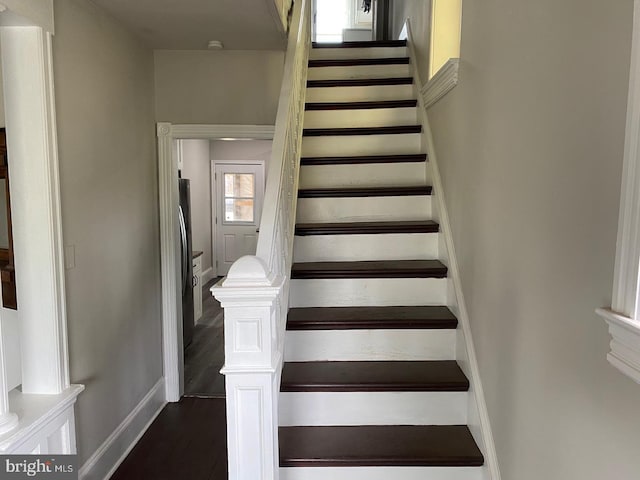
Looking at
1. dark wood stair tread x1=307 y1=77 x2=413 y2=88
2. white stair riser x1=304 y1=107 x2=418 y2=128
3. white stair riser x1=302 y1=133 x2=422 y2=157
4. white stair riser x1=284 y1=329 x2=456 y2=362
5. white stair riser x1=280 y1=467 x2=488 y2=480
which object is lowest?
white stair riser x1=280 y1=467 x2=488 y2=480

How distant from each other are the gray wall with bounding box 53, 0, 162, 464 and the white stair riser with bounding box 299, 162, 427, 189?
1086 millimetres

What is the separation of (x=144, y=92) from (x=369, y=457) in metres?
2.58

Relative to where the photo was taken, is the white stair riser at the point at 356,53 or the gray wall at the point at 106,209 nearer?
the gray wall at the point at 106,209

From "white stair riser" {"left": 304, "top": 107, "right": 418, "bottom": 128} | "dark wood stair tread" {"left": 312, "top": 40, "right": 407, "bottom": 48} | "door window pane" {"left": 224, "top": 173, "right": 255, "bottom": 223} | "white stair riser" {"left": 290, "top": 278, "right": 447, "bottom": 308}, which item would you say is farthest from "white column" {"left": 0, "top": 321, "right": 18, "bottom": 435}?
"door window pane" {"left": 224, "top": 173, "right": 255, "bottom": 223}

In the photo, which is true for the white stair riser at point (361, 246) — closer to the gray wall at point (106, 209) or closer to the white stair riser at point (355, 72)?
the gray wall at point (106, 209)

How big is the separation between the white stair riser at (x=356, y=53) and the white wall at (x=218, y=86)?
107 centimetres

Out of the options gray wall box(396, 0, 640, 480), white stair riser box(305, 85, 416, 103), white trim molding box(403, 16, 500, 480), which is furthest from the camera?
white stair riser box(305, 85, 416, 103)

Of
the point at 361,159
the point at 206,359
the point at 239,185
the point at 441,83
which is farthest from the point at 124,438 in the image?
the point at 239,185

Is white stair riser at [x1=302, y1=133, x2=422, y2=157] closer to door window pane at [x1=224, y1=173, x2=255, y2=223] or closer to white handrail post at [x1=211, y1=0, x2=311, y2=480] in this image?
white handrail post at [x1=211, y1=0, x2=311, y2=480]

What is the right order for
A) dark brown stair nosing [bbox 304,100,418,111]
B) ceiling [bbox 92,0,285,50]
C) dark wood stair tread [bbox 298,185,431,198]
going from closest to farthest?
ceiling [bbox 92,0,285,50], dark wood stair tread [bbox 298,185,431,198], dark brown stair nosing [bbox 304,100,418,111]

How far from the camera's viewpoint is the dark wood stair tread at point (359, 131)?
3225 millimetres

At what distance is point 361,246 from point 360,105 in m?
1.25

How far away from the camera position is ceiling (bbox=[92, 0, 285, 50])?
91.6 inches

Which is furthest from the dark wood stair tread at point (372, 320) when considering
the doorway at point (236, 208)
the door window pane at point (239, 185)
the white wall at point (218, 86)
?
the door window pane at point (239, 185)
